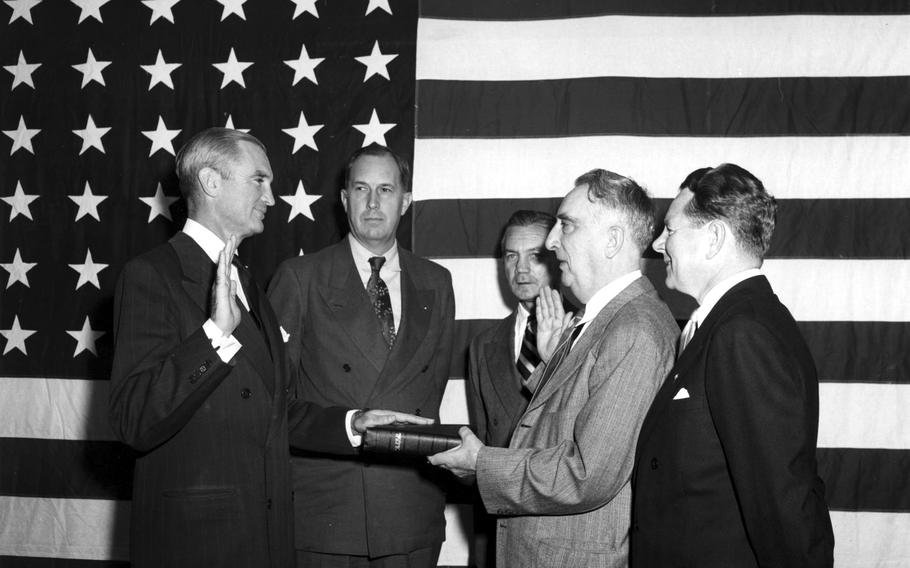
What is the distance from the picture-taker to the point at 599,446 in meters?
2.05

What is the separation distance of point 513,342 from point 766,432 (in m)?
1.68

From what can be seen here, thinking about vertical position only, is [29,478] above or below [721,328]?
below

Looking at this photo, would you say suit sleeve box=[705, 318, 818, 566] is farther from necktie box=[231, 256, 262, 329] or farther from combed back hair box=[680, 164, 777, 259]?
necktie box=[231, 256, 262, 329]

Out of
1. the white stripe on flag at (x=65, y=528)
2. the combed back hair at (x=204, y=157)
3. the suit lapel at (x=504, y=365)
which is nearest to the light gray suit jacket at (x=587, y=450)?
the suit lapel at (x=504, y=365)

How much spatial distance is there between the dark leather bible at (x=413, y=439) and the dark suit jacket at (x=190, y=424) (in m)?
0.32

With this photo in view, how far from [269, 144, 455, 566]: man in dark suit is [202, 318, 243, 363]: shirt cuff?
92 centimetres

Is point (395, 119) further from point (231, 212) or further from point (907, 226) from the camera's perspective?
point (907, 226)

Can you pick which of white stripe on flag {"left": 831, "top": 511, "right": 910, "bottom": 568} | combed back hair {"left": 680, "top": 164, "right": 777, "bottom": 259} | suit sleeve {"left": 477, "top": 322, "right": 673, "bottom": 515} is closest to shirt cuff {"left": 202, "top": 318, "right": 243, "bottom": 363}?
suit sleeve {"left": 477, "top": 322, "right": 673, "bottom": 515}

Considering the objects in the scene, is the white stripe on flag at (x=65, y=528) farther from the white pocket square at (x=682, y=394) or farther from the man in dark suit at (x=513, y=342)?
the white pocket square at (x=682, y=394)

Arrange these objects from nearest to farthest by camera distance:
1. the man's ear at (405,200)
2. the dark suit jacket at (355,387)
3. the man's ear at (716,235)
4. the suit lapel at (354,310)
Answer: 1. the man's ear at (716,235)
2. the dark suit jacket at (355,387)
3. the suit lapel at (354,310)
4. the man's ear at (405,200)

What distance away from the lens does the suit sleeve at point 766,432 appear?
1.78 metres

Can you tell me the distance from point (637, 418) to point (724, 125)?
2.22m

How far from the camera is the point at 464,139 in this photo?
13.1 ft

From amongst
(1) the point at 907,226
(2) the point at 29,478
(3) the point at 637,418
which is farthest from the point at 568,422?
(2) the point at 29,478
